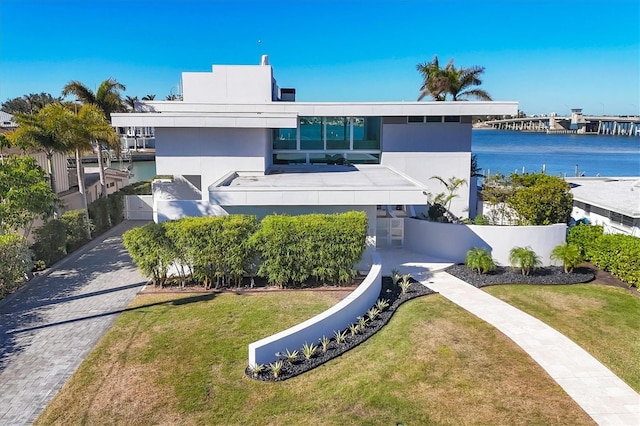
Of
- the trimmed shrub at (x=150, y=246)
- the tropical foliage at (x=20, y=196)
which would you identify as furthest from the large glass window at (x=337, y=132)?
the tropical foliage at (x=20, y=196)

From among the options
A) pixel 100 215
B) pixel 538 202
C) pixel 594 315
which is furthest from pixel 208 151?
pixel 594 315

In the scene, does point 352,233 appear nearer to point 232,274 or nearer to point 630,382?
point 232,274

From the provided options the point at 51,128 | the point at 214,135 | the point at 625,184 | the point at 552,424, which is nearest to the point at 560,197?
the point at 625,184

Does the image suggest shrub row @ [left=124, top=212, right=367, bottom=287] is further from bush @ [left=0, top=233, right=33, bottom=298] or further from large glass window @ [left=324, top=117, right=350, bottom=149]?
large glass window @ [left=324, top=117, right=350, bottom=149]

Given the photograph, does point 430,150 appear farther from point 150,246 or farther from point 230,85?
point 150,246

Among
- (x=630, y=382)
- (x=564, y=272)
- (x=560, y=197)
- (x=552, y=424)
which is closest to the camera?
(x=552, y=424)

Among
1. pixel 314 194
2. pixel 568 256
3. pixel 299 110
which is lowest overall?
pixel 568 256

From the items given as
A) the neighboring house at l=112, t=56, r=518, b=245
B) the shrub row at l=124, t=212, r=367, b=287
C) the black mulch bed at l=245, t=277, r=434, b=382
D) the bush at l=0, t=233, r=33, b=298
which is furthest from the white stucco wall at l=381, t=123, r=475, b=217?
the bush at l=0, t=233, r=33, b=298
